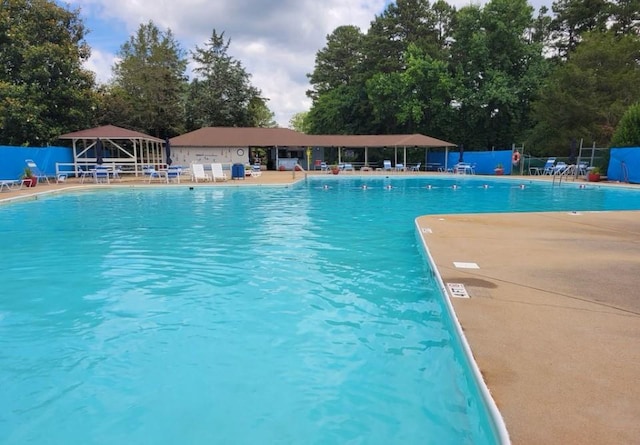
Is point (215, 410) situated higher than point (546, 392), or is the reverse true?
point (546, 392)

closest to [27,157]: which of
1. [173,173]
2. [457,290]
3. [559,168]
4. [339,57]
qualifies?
[173,173]

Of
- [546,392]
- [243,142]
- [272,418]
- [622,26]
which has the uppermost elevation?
[622,26]

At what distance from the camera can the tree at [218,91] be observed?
129 ft

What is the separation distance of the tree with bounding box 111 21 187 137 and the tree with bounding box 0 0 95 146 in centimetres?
830

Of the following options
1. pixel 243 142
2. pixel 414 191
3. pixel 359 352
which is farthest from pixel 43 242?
pixel 243 142

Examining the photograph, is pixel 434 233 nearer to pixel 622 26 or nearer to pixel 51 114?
pixel 51 114

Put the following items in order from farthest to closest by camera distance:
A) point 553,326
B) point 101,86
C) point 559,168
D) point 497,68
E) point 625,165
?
point 497,68, point 101,86, point 559,168, point 625,165, point 553,326

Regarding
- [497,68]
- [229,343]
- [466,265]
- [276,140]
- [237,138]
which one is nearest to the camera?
[229,343]

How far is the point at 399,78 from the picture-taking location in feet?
118

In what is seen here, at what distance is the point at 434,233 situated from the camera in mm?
7508

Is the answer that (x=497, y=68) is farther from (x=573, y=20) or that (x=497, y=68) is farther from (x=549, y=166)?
(x=549, y=166)

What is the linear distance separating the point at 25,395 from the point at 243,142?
2908 centimetres

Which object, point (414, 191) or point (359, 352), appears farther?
point (414, 191)

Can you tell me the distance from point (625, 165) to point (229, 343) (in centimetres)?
2179
